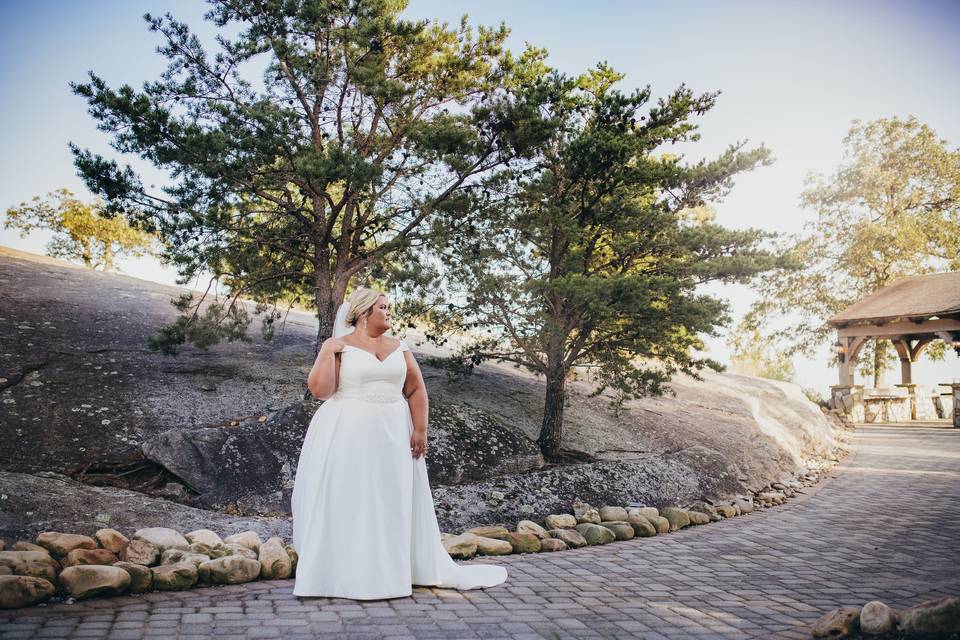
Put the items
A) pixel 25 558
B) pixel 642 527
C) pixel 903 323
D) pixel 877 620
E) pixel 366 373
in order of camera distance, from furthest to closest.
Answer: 1. pixel 903 323
2. pixel 642 527
3. pixel 366 373
4. pixel 25 558
5. pixel 877 620

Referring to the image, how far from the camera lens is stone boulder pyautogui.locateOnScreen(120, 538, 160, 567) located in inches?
194

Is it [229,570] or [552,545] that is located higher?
[229,570]

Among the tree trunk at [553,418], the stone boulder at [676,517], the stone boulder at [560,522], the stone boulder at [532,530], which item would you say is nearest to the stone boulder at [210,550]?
the stone boulder at [532,530]

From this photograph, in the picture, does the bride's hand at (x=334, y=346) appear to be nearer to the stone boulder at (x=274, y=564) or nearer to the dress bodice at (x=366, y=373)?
the dress bodice at (x=366, y=373)

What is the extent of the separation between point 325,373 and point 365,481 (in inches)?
33.5

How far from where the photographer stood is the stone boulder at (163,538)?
5.27 meters

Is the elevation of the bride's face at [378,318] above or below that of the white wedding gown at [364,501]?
above

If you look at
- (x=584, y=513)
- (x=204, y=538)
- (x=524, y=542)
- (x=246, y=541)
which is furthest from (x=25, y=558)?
(x=584, y=513)

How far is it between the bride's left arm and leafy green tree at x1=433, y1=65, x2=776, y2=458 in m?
3.71

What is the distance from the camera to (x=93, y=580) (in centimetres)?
432

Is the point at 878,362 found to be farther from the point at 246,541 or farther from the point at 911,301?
the point at 246,541

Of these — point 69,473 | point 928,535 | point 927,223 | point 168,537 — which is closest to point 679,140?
point 928,535

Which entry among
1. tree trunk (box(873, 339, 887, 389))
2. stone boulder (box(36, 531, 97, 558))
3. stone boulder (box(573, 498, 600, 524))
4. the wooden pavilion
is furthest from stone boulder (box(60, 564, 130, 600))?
tree trunk (box(873, 339, 887, 389))

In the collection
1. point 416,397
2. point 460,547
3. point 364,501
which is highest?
point 416,397
